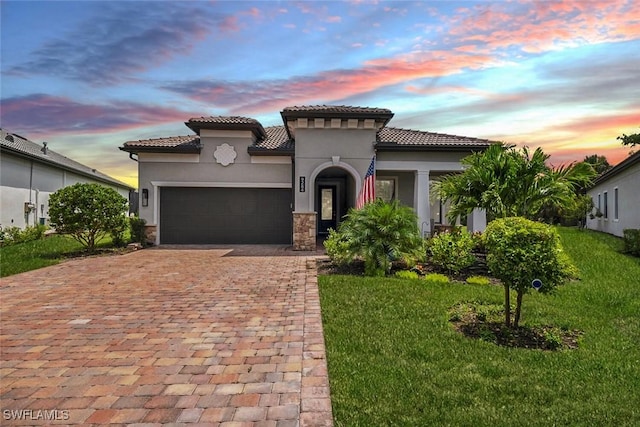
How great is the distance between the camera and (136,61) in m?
10.3

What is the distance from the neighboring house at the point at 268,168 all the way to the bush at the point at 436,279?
600 centimetres

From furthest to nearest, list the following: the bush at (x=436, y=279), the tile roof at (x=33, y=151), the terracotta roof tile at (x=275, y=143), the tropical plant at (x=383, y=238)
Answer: the tile roof at (x=33, y=151) → the terracotta roof tile at (x=275, y=143) → the tropical plant at (x=383, y=238) → the bush at (x=436, y=279)

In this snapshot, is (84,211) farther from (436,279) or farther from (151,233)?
(436,279)

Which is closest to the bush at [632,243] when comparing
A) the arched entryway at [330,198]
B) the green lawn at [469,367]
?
the green lawn at [469,367]

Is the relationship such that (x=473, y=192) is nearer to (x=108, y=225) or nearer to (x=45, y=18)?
(x=45, y=18)

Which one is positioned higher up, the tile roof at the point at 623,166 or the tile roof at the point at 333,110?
the tile roof at the point at 333,110

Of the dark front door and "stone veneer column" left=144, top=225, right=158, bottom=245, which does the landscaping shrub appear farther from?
the dark front door

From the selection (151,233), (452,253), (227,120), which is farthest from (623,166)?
(151,233)

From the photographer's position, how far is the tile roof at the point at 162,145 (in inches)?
568

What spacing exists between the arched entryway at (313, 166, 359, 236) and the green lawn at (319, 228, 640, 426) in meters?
12.1

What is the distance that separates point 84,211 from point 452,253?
11.7 metres

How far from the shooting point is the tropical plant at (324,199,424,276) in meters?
8.71

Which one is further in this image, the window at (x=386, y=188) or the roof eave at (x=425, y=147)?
the window at (x=386, y=188)

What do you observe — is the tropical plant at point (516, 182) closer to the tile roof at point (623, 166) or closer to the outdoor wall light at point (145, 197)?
the tile roof at point (623, 166)
